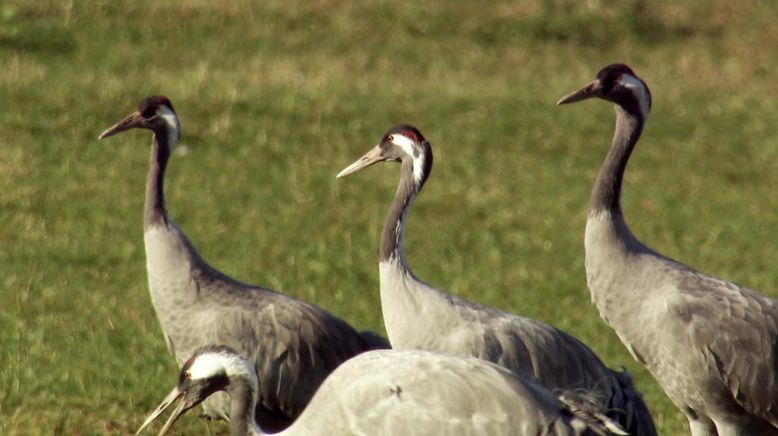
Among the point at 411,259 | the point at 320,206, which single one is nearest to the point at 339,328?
the point at 411,259

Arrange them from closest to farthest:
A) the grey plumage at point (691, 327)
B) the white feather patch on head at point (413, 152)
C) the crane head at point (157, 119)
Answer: the grey plumage at point (691, 327) < the white feather patch on head at point (413, 152) < the crane head at point (157, 119)

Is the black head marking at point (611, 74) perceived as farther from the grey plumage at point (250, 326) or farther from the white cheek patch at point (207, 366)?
the white cheek patch at point (207, 366)

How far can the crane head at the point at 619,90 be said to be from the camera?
7.11m

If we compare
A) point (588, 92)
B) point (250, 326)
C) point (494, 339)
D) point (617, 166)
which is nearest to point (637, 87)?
point (588, 92)

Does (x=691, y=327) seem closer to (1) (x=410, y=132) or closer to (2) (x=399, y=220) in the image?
(2) (x=399, y=220)

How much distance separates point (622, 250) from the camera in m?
6.86

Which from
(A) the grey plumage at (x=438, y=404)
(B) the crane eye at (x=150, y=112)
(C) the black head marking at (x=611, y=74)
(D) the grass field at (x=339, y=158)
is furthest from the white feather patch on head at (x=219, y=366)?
(C) the black head marking at (x=611, y=74)

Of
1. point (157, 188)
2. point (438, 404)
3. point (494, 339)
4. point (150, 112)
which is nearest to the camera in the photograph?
point (438, 404)

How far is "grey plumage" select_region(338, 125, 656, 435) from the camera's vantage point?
6531 mm

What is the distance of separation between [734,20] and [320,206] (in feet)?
24.4

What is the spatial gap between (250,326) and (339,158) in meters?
5.58

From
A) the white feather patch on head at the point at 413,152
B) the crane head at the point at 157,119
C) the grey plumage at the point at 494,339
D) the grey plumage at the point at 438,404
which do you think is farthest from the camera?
the crane head at the point at 157,119

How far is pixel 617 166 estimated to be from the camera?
7078mm

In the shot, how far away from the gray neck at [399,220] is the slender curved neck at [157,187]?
3.43 feet
